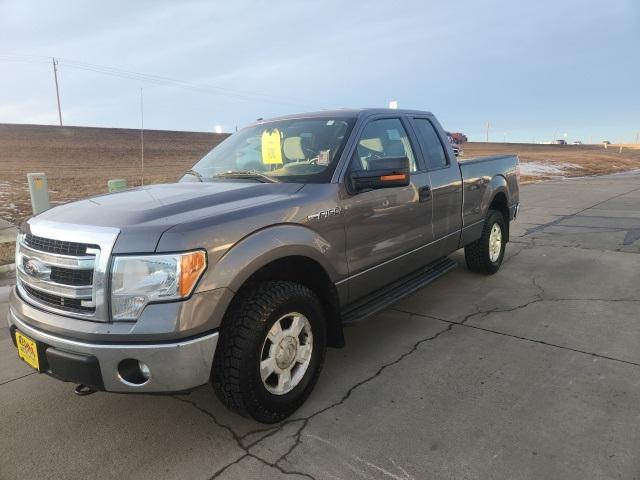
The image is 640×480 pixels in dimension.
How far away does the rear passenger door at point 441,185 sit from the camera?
4359mm

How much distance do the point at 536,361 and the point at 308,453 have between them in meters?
1.88

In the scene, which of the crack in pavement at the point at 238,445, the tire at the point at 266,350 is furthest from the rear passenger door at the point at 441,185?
the crack in pavement at the point at 238,445

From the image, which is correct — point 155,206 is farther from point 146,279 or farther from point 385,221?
point 385,221

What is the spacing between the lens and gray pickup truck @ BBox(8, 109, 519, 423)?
7.51ft

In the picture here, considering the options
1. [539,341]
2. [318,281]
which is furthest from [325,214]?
[539,341]

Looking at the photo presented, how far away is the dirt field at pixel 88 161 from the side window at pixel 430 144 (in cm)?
706

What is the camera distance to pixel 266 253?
2.62 m

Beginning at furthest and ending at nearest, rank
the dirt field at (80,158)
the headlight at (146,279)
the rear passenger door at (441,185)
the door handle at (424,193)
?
the dirt field at (80,158), the rear passenger door at (441,185), the door handle at (424,193), the headlight at (146,279)

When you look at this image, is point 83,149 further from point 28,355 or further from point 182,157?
point 28,355

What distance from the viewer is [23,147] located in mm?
28281

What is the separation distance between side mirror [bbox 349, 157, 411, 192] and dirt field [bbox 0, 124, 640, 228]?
8.01 metres

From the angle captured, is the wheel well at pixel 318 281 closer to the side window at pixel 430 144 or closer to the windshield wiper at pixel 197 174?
the windshield wiper at pixel 197 174

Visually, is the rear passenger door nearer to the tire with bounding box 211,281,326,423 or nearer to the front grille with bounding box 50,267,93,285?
the tire with bounding box 211,281,326,423

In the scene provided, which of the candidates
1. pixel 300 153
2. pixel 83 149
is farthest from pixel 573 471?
pixel 83 149
